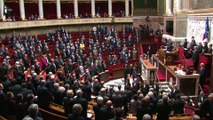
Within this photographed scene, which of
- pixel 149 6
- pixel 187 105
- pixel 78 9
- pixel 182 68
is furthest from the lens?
pixel 78 9

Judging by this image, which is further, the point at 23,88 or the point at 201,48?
the point at 201,48

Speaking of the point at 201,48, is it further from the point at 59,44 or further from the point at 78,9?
the point at 78,9

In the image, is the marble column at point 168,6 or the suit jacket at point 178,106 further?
the marble column at point 168,6

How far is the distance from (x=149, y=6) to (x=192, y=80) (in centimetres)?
1834

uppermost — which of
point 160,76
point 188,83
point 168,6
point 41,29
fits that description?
point 168,6

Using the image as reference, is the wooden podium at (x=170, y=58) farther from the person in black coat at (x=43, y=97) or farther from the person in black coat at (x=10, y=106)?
the person in black coat at (x=10, y=106)

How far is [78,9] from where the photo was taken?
3164cm

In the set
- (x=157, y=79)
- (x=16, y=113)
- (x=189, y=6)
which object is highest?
(x=189, y=6)

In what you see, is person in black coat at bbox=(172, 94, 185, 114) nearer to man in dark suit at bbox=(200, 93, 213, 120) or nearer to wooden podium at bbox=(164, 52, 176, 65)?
man in dark suit at bbox=(200, 93, 213, 120)

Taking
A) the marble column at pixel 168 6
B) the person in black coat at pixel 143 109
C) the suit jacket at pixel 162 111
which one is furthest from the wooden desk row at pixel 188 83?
the marble column at pixel 168 6

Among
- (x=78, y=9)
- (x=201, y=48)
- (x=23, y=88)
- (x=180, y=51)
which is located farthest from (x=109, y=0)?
(x=23, y=88)

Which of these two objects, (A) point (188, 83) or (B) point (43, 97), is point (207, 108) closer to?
(B) point (43, 97)

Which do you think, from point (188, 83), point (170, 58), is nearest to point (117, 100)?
point (188, 83)

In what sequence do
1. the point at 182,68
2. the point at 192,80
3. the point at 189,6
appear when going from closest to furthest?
the point at 192,80
the point at 182,68
the point at 189,6
